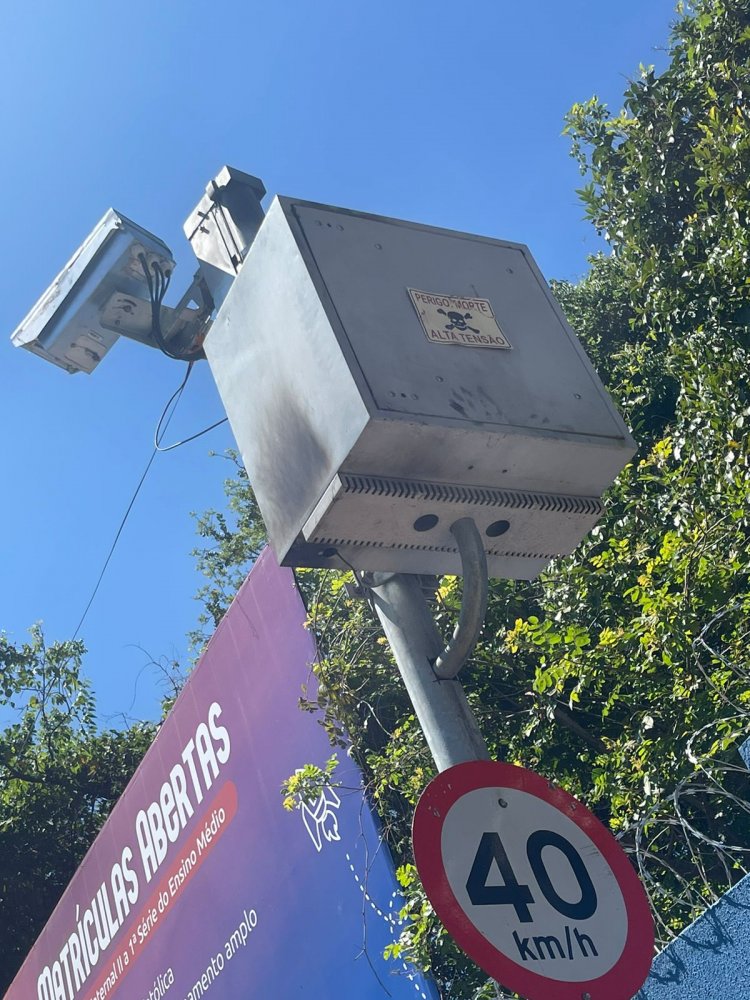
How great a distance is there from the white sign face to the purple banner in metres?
3.87

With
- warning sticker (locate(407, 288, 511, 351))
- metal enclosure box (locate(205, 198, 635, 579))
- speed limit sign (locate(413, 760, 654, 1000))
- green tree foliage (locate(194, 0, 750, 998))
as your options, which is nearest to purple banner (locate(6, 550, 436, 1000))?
green tree foliage (locate(194, 0, 750, 998))

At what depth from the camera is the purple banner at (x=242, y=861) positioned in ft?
22.2

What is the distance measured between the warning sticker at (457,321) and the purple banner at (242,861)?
4252 mm

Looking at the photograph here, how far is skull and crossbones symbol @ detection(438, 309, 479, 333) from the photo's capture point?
3.12m

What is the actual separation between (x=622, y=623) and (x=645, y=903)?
13.6 feet

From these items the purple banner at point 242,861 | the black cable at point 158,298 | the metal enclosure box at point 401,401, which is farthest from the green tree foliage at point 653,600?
the metal enclosure box at point 401,401

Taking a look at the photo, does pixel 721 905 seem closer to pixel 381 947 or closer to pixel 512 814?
pixel 512 814

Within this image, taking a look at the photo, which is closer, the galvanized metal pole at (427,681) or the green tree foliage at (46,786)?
the galvanized metal pole at (427,681)

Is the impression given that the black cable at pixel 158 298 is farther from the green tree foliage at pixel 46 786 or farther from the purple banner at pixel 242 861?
the green tree foliage at pixel 46 786

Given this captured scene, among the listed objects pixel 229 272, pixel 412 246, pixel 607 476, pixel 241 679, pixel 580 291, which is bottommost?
pixel 607 476

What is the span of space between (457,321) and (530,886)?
1513 millimetres

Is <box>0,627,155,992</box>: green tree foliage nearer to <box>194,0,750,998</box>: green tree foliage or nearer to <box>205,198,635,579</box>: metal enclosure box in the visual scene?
<box>194,0,750,998</box>: green tree foliage

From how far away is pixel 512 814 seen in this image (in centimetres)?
269

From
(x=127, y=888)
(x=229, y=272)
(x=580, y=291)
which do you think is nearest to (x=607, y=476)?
(x=229, y=272)
